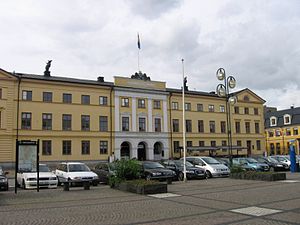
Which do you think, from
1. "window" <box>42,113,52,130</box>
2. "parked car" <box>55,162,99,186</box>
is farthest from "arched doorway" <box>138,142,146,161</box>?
"parked car" <box>55,162,99,186</box>

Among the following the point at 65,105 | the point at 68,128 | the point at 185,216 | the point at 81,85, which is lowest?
the point at 185,216

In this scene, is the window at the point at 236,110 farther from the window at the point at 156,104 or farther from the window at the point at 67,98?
the window at the point at 67,98

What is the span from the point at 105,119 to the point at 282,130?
55801 millimetres

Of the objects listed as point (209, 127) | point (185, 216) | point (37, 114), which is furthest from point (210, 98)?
point (185, 216)

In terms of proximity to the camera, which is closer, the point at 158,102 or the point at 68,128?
the point at 68,128

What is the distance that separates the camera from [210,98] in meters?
63.6

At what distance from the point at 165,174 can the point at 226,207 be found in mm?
11677

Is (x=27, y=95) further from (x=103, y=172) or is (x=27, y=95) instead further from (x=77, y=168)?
(x=77, y=168)

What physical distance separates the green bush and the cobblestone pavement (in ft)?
9.21

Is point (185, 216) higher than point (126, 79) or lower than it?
lower

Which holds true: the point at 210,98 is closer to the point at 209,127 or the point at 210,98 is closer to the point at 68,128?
the point at 209,127

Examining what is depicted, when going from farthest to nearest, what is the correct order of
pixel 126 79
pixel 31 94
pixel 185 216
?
pixel 126 79, pixel 31 94, pixel 185 216

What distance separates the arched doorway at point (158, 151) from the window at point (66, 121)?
1496 cm

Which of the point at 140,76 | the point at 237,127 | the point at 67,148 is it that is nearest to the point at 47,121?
the point at 67,148
